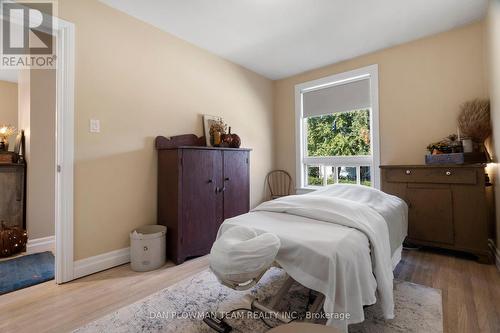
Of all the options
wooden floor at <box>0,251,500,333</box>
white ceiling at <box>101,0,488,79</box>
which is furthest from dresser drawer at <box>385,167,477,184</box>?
white ceiling at <box>101,0,488,79</box>

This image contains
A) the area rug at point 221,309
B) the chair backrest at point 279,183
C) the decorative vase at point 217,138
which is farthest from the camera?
the chair backrest at point 279,183

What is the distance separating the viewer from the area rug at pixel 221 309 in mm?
1403

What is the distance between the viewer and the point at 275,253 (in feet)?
3.76

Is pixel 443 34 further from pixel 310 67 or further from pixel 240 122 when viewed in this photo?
pixel 240 122

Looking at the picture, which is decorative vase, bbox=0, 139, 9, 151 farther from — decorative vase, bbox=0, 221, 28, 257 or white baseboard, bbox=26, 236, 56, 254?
white baseboard, bbox=26, 236, 56, 254

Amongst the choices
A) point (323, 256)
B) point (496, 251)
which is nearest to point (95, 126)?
point (323, 256)

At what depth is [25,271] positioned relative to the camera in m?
2.17

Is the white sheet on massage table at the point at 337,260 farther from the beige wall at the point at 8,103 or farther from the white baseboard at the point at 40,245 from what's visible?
the beige wall at the point at 8,103

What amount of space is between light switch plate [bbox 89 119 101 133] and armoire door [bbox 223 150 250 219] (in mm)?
1269

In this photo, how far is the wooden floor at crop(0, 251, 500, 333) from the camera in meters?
1.46

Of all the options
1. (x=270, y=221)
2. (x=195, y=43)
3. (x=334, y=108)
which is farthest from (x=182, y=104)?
(x=334, y=108)

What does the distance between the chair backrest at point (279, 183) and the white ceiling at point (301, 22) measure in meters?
1.90

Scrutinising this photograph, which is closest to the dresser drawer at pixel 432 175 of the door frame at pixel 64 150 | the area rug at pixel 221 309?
the area rug at pixel 221 309

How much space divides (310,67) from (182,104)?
2127mm
